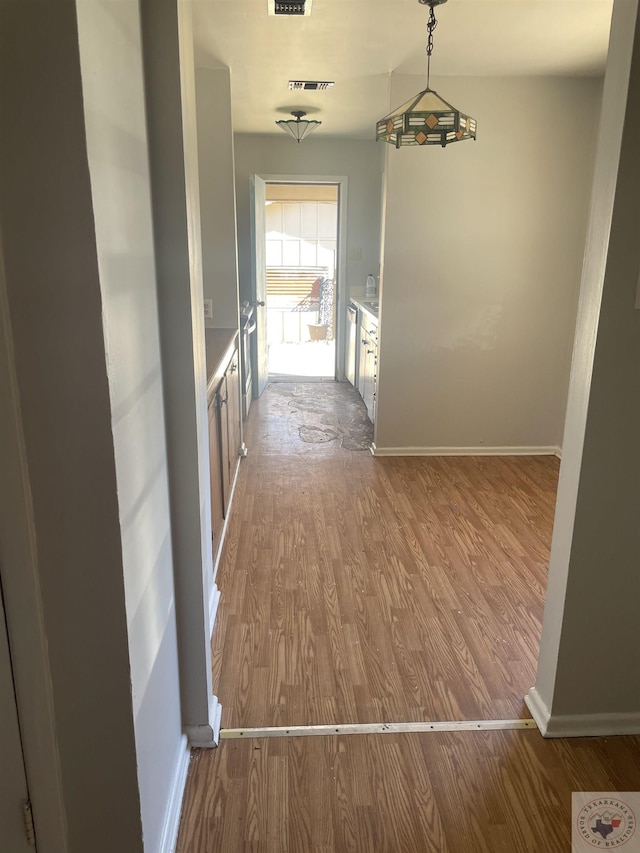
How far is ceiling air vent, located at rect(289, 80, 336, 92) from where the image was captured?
3.82 m

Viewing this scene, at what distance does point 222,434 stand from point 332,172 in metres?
3.98

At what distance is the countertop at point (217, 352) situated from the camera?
2527mm

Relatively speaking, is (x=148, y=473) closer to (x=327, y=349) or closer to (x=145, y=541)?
(x=145, y=541)

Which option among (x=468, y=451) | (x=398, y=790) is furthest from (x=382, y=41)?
(x=398, y=790)

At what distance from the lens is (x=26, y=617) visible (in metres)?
1.12

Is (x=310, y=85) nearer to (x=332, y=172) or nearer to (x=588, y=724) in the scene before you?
(x=332, y=172)

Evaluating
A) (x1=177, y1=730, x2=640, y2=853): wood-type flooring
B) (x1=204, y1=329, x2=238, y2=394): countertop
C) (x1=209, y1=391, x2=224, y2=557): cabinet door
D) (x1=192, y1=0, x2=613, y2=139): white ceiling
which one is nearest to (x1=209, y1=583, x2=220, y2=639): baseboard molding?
(x1=209, y1=391, x2=224, y2=557): cabinet door

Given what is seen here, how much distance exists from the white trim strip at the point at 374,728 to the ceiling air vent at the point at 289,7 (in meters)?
2.71

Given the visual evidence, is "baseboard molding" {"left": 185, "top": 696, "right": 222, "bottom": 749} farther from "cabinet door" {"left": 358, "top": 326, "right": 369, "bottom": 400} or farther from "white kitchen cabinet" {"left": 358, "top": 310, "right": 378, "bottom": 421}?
"cabinet door" {"left": 358, "top": 326, "right": 369, "bottom": 400}

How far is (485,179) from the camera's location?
394 centimetres

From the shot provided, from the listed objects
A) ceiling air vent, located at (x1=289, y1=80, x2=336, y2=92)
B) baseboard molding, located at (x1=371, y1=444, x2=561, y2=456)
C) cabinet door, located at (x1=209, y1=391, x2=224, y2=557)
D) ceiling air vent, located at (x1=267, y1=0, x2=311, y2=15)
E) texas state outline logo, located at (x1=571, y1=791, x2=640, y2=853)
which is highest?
ceiling air vent, located at (x1=289, y1=80, x2=336, y2=92)

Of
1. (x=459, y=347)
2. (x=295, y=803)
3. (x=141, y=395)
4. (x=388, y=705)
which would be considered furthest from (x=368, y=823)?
(x=459, y=347)

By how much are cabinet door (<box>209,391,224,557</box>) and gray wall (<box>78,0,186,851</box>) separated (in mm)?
985

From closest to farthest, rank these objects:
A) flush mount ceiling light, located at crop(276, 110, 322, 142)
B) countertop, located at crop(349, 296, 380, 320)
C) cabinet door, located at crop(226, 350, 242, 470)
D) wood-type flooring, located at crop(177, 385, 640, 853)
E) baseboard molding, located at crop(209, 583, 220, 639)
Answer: wood-type flooring, located at crop(177, 385, 640, 853)
baseboard molding, located at crop(209, 583, 220, 639)
cabinet door, located at crop(226, 350, 242, 470)
flush mount ceiling light, located at crop(276, 110, 322, 142)
countertop, located at crop(349, 296, 380, 320)
